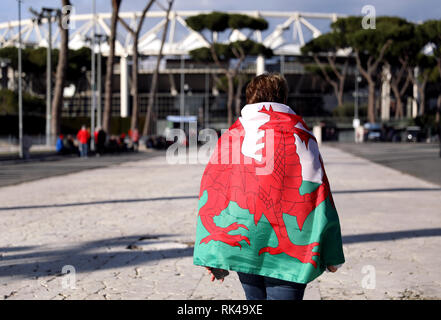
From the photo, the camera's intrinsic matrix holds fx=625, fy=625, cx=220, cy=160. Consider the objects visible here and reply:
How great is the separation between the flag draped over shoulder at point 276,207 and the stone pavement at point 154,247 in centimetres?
176

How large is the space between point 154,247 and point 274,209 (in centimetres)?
375

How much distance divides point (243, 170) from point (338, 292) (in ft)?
7.08

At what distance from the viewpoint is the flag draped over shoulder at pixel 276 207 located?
2609 mm

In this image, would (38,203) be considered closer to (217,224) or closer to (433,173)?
(217,224)

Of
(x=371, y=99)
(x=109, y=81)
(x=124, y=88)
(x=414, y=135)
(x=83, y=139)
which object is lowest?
(x=414, y=135)

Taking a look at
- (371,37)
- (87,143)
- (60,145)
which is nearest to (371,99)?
(371,37)

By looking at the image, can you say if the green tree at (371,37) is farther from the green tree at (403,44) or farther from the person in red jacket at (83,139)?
the person in red jacket at (83,139)

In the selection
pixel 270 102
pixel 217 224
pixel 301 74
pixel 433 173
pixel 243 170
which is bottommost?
pixel 433 173

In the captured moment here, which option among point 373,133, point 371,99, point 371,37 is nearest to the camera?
point 371,37

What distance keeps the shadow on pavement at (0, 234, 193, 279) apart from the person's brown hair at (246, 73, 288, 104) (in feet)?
9.37

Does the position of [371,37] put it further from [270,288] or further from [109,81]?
[270,288]

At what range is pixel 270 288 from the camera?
2656 mm

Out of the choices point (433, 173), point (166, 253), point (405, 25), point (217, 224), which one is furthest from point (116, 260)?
point (405, 25)

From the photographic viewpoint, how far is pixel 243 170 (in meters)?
2.64
